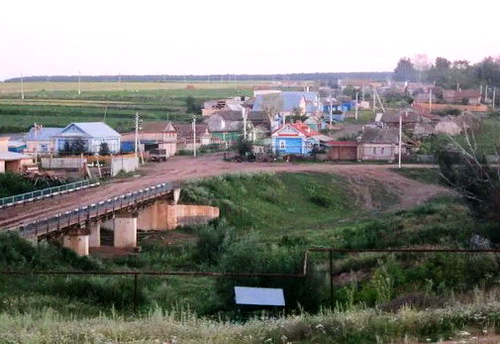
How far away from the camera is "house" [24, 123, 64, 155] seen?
53812 millimetres

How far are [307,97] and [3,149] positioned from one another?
4881 cm

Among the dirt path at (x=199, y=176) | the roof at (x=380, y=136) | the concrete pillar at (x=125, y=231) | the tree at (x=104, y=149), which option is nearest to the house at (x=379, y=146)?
the roof at (x=380, y=136)

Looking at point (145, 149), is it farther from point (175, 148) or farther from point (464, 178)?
point (464, 178)

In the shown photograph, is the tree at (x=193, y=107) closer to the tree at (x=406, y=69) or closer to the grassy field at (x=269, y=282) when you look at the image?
the grassy field at (x=269, y=282)

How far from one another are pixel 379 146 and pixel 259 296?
41245mm

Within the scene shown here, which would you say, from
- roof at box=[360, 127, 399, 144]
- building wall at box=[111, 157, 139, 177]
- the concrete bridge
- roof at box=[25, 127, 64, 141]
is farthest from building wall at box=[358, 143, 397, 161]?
the concrete bridge

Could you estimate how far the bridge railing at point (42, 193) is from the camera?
3167 centimetres

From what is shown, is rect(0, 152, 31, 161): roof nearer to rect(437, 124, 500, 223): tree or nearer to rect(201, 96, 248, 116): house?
rect(437, 124, 500, 223): tree

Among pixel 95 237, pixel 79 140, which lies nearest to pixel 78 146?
pixel 79 140

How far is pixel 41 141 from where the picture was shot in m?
54.5

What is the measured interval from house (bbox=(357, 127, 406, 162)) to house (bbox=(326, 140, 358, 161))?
33 cm

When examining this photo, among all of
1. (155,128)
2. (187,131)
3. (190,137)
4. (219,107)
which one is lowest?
(190,137)

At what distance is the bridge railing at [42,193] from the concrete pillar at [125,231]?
375 centimetres

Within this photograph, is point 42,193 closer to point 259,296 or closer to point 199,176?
point 199,176
